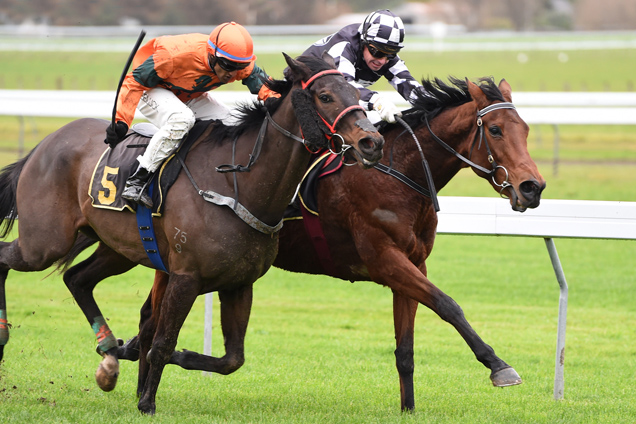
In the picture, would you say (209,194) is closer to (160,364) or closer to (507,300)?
(160,364)

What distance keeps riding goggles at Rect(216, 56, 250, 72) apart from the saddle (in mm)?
438

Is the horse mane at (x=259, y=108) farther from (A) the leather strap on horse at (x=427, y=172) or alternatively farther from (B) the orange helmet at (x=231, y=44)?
(A) the leather strap on horse at (x=427, y=172)

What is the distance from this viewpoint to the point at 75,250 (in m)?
5.73

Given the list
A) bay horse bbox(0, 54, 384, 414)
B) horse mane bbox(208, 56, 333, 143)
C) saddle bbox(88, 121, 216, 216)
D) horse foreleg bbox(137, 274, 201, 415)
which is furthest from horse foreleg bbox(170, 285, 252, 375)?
horse mane bbox(208, 56, 333, 143)

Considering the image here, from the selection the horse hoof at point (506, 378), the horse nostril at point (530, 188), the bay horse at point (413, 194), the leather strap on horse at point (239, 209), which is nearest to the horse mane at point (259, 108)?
the leather strap on horse at point (239, 209)

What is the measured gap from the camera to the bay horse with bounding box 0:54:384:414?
167 inches

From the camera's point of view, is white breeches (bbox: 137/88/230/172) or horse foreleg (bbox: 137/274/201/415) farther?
white breeches (bbox: 137/88/230/172)

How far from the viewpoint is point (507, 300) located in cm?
885

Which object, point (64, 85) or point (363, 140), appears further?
point (64, 85)

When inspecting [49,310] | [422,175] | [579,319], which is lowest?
[49,310]

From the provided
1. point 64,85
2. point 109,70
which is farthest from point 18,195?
point 109,70

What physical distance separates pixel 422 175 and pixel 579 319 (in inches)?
157

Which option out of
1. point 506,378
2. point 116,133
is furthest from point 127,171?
point 506,378

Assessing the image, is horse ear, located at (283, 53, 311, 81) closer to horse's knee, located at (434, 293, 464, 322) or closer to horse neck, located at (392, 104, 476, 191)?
horse neck, located at (392, 104, 476, 191)
